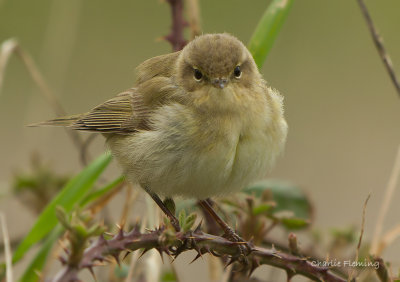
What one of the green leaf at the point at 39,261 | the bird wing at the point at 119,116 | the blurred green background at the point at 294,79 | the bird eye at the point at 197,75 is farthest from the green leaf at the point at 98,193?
the blurred green background at the point at 294,79

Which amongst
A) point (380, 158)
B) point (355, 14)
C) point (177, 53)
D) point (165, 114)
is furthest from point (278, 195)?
point (355, 14)

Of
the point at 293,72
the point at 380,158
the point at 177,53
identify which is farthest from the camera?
the point at 293,72

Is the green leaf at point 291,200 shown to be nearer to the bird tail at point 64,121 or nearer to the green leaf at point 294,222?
the green leaf at point 294,222

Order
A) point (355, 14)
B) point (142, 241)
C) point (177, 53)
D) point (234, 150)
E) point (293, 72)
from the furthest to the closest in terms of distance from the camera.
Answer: point (355, 14) → point (293, 72) → point (177, 53) → point (234, 150) → point (142, 241)

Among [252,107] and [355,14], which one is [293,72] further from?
[252,107]

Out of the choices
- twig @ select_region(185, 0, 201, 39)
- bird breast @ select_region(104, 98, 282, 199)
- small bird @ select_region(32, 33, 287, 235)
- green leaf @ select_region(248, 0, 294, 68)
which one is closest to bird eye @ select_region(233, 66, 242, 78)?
small bird @ select_region(32, 33, 287, 235)
